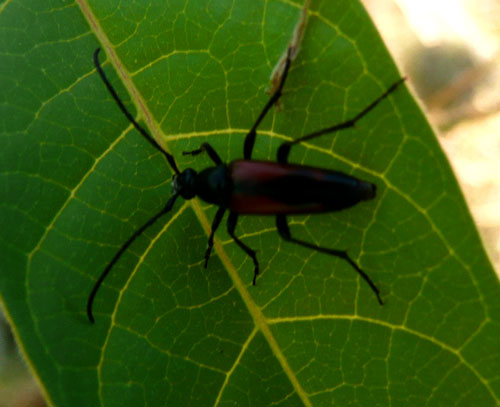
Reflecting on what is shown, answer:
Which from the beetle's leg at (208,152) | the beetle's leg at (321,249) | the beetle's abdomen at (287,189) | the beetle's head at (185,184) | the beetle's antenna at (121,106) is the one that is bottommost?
A: the beetle's leg at (321,249)

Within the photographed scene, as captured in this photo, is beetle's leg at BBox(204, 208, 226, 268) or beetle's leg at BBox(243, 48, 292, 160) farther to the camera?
beetle's leg at BBox(204, 208, 226, 268)

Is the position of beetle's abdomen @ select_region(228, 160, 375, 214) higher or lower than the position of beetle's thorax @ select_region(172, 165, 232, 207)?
lower

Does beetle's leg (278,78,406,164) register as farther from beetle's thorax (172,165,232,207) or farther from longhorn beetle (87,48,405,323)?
beetle's thorax (172,165,232,207)

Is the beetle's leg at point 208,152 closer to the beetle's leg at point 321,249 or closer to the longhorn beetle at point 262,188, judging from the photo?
the longhorn beetle at point 262,188

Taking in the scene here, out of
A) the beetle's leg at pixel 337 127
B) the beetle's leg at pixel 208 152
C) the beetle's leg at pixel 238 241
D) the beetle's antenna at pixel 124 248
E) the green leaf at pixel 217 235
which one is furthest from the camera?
the beetle's leg at pixel 208 152

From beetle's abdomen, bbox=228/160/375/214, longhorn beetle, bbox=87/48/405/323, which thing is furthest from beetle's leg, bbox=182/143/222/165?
beetle's abdomen, bbox=228/160/375/214

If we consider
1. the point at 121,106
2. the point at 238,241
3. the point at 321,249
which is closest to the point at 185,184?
the point at 238,241

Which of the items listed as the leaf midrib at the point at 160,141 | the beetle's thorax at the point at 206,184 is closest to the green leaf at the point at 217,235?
the leaf midrib at the point at 160,141

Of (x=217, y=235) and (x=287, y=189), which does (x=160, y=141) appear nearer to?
(x=217, y=235)
